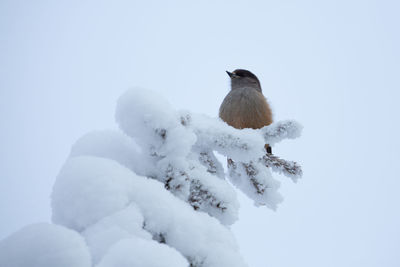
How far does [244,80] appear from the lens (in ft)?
14.7

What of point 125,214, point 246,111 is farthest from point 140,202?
point 246,111

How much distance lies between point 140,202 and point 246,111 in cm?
282

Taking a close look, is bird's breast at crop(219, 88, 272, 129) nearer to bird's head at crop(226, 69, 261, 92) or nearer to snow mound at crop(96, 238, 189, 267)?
bird's head at crop(226, 69, 261, 92)

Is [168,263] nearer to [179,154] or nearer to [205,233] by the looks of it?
[205,233]

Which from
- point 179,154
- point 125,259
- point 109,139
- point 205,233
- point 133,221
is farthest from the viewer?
point 109,139

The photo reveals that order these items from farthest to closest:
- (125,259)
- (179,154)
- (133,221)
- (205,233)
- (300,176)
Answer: (300,176) → (179,154) → (205,233) → (133,221) → (125,259)

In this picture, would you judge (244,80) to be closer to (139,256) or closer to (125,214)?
(125,214)

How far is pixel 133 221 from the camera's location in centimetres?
79

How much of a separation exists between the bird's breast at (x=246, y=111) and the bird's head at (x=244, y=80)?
0.59 meters

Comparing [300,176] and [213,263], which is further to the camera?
[300,176]

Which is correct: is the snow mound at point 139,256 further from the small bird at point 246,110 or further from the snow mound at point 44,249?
the small bird at point 246,110

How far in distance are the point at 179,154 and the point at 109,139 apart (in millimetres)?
357

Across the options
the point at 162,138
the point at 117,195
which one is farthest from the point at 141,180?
the point at 162,138

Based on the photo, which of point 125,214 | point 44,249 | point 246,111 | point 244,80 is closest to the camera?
point 44,249
